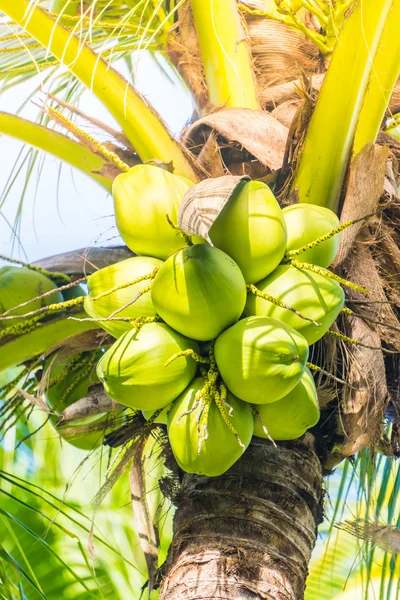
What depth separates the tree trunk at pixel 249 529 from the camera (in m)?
1.30

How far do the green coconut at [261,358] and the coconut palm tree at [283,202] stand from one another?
7.6 inches

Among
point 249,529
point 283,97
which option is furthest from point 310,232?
point 283,97

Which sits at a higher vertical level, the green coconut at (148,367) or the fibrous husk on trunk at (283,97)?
the fibrous husk on trunk at (283,97)

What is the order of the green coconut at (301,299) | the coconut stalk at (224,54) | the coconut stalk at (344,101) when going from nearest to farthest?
1. the green coconut at (301,299)
2. the coconut stalk at (344,101)
3. the coconut stalk at (224,54)

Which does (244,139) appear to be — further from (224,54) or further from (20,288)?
(20,288)

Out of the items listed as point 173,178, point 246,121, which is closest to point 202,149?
point 246,121

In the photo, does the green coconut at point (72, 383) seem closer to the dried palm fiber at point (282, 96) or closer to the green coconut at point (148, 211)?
the green coconut at point (148, 211)

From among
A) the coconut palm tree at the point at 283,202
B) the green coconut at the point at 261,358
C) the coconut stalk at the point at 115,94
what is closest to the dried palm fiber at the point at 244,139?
the coconut palm tree at the point at 283,202

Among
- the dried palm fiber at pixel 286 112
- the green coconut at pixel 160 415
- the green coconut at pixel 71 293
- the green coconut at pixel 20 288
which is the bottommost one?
the green coconut at pixel 160 415

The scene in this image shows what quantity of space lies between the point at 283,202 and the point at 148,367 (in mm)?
618

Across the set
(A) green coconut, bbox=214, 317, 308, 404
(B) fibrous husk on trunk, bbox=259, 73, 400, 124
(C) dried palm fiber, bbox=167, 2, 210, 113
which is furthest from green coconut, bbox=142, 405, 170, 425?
(C) dried palm fiber, bbox=167, 2, 210, 113

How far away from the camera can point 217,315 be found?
1.18 metres

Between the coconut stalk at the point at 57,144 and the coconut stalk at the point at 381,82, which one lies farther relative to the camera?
the coconut stalk at the point at 57,144

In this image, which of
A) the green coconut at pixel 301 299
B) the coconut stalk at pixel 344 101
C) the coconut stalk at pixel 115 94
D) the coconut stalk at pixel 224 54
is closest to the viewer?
the green coconut at pixel 301 299
